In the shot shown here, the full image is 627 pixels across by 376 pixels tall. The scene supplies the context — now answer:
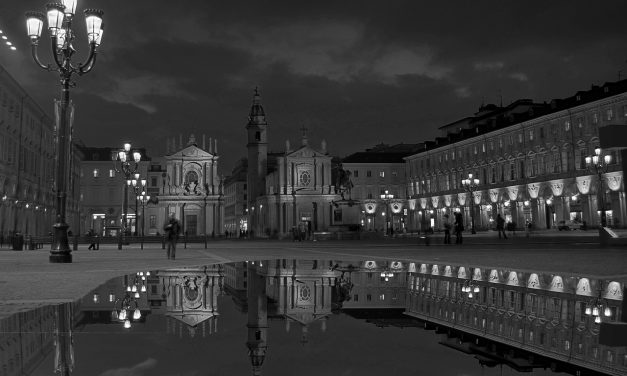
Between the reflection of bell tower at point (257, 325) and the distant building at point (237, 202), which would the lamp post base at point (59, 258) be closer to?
the reflection of bell tower at point (257, 325)

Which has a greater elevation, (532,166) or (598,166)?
(532,166)

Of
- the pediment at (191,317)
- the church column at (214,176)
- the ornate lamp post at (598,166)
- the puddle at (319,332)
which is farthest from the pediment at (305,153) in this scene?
the pediment at (191,317)

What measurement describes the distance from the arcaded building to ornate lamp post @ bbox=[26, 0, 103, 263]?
39986mm

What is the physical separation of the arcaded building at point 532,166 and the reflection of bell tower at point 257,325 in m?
42.7

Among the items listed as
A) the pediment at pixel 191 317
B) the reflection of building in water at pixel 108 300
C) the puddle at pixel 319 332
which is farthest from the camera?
the reflection of building in water at pixel 108 300

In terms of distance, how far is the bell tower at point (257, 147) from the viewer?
10050cm

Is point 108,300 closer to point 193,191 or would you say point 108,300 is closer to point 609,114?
point 609,114

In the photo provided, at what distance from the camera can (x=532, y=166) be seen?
227ft

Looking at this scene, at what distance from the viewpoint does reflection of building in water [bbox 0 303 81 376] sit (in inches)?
159

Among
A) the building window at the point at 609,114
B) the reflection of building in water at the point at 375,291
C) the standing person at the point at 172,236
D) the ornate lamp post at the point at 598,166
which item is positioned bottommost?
the reflection of building in water at the point at 375,291

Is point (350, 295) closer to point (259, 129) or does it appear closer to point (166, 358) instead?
point (166, 358)

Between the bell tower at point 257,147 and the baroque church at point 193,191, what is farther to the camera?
the bell tower at point 257,147

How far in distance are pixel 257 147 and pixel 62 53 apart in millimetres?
80417

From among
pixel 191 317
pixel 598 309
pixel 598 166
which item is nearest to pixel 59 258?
pixel 191 317
